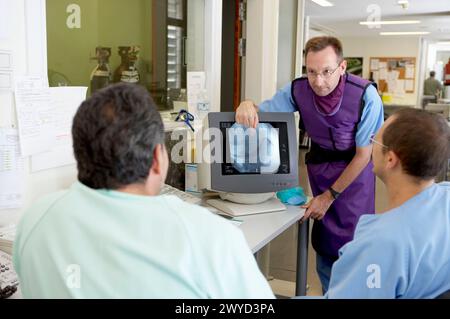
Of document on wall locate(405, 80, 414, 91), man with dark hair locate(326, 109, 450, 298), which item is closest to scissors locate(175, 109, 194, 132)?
man with dark hair locate(326, 109, 450, 298)

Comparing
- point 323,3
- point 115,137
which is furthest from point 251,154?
point 323,3

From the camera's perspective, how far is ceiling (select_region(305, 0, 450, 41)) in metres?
7.22

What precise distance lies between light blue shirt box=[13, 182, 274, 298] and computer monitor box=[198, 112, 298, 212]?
1259 mm

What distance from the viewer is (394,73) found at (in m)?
13.2

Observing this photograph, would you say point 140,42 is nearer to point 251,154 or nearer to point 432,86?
point 251,154

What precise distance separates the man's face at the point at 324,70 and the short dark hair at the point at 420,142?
0.88 m

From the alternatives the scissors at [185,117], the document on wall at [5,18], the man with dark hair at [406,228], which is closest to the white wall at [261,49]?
the scissors at [185,117]

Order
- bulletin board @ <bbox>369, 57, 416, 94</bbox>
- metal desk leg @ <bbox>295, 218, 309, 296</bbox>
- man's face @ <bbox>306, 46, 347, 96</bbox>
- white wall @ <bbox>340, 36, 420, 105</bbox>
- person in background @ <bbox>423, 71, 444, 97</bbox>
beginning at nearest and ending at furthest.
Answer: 1. man's face @ <bbox>306, 46, 347, 96</bbox>
2. metal desk leg @ <bbox>295, 218, 309, 296</bbox>
3. person in background @ <bbox>423, 71, 444, 97</bbox>
4. white wall @ <bbox>340, 36, 420, 105</bbox>
5. bulletin board @ <bbox>369, 57, 416, 94</bbox>

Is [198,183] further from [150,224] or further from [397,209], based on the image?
[150,224]

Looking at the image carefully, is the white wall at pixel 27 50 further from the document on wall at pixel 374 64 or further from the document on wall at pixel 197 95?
the document on wall at pixel 374 64

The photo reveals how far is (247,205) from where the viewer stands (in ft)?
7.32

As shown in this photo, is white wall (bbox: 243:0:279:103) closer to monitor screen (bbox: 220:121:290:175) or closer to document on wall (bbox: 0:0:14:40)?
monitor screen (bbox: 220:121:290:175)

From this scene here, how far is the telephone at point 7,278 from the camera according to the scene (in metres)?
1.31

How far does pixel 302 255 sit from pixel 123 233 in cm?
177
